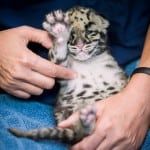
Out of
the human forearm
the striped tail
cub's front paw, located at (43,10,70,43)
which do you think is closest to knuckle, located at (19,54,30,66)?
cub's front paw, located at (43,10,70,43)

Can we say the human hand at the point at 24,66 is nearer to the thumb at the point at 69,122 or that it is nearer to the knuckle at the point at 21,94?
the knuckle at the point at 21,94

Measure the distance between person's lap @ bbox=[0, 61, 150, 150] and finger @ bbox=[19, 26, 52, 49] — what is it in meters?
0.19

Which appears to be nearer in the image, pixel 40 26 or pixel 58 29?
pixel 58 29

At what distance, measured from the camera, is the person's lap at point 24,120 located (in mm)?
1616

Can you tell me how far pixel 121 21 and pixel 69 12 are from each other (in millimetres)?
173

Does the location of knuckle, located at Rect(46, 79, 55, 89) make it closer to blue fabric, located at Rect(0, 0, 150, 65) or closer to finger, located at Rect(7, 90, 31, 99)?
finger, located at Rect(7, 90, 31, 99)

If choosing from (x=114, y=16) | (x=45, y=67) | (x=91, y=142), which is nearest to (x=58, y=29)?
(x=45, y=67)

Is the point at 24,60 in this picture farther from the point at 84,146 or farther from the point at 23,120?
the point at 84,146

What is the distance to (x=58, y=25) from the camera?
1.64 m

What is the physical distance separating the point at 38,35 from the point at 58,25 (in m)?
0.10

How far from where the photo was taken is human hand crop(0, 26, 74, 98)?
1.66 m

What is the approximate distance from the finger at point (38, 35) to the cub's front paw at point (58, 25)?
2.3 inches

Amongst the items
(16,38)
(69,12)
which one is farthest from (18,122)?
(69,12)

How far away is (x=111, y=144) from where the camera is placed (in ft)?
5.12
